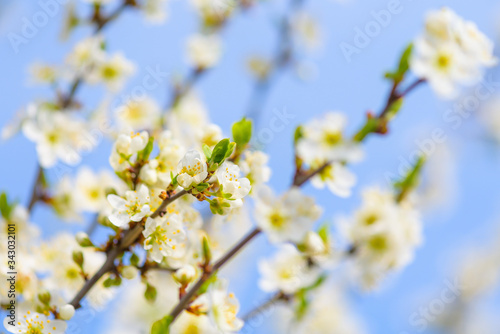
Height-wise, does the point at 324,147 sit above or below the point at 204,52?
above

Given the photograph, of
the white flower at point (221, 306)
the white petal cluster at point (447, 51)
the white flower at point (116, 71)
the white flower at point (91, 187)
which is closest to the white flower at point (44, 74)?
the white flower at point (116, 71)

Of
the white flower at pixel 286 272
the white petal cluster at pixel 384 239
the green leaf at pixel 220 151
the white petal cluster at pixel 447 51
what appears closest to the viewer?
the green leaf at pixel 220 151

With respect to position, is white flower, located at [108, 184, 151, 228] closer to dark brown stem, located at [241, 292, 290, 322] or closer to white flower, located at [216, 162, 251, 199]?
white flower, located at [216, 162, 251, 199]

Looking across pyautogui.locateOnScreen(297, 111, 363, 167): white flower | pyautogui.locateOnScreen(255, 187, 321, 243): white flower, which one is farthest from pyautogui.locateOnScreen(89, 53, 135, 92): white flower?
pyautogui.locateOnScreen(255, 187, 321, 243): white flower

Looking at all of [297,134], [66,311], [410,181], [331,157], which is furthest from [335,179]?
[66,311]

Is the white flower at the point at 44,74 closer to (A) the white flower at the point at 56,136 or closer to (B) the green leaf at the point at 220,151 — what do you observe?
(A) the white flower at the point at 56,136

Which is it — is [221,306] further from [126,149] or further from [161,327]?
[126,149]
